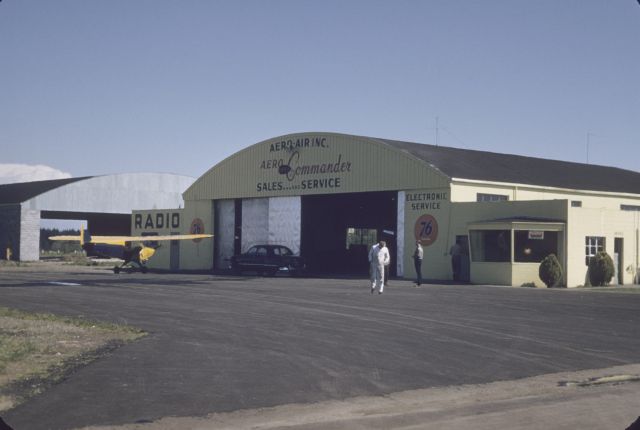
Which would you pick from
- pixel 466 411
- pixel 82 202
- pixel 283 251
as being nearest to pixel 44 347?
pixel 466 411

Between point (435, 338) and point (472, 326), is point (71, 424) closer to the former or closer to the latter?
point (435, 338)

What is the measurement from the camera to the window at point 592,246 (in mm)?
33844

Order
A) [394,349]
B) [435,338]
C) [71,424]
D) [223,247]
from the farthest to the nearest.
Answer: [223,247]
[435,338]
[394,349]
[71,424]

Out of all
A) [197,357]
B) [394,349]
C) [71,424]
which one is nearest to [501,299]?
[394,349]

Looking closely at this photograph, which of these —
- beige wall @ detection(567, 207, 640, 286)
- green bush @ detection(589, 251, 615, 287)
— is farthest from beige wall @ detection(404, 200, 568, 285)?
green bush @ detection(589, 251, 615, 287)

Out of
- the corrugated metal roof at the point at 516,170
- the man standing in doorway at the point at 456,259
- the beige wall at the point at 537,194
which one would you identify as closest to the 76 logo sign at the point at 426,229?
the beige wall at the point at 537,194

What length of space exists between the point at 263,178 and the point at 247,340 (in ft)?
106

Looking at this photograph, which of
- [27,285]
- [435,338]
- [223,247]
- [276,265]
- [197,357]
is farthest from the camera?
[223,247]

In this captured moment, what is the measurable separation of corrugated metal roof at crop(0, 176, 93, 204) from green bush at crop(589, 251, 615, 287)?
41558mm

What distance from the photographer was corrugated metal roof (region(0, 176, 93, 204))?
6077 centimetres

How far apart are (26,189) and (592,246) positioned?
46427 mm

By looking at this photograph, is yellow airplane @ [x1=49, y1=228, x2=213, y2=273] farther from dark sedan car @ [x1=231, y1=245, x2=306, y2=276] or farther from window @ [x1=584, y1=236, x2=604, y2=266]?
window @ [x1=584, y1=236, x2=604, y2=266]

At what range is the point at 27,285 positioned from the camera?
28.7 metres

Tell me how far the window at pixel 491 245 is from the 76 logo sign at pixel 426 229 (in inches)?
102
